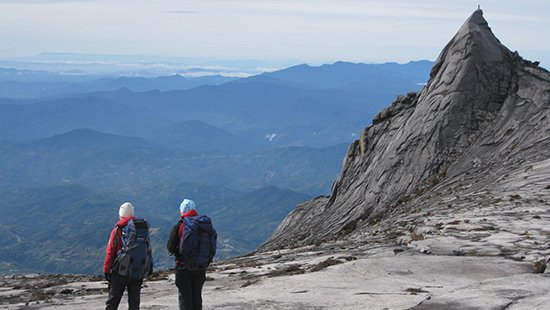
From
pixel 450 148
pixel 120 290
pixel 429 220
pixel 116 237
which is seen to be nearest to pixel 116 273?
pixel 120 290

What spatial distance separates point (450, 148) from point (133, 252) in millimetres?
40982

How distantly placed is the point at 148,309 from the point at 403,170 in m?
37.8

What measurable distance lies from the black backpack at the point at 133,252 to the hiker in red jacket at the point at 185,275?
826 millimetres

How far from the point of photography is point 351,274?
80.6 feet

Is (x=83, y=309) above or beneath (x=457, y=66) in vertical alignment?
beneath

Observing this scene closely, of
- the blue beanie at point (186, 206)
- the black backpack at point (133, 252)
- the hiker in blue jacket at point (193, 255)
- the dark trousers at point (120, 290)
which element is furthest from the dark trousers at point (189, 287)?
the blue beanie at point (186, 206)

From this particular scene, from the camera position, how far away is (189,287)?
62.2ft

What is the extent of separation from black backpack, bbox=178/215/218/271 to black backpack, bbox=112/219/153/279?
1.00m

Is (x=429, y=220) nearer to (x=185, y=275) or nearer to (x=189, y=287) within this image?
(x=189, y=287)

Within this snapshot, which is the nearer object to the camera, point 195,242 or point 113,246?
point 113,246

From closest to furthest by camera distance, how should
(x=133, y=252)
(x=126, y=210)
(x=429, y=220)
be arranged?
(x=133, y=252), (x=126, y=210), (x=429, y=220)

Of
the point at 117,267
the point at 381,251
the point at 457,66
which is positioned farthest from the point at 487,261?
the point at 457,66

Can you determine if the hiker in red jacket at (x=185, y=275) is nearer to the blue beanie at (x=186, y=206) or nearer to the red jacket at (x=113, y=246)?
the blue beanie at (x=186, y=206)

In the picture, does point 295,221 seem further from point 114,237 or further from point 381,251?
point 114,237
